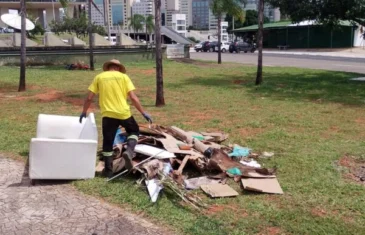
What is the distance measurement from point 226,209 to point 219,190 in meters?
0.47

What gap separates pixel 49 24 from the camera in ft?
224

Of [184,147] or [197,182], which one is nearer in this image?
[197,182]

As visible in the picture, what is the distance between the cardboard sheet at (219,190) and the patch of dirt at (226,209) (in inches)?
10.7

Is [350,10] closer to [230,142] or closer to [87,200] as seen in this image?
[230,142]

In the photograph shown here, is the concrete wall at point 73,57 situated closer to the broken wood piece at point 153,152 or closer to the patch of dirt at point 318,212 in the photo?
the broken wood piece at point 153,152

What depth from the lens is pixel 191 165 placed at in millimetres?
5906

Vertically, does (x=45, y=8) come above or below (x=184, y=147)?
above

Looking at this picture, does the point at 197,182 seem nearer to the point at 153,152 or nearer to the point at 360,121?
the point at 153,152

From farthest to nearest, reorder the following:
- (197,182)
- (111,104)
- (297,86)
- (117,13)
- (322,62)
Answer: (117,13) → (322,62) → (297,86) → (111,104) → (197,182)

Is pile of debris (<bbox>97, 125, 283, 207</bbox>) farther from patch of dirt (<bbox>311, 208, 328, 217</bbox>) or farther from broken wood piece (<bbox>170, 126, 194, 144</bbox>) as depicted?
patch of dirt (<bbox>311, 208, 328, 217</bbox>)

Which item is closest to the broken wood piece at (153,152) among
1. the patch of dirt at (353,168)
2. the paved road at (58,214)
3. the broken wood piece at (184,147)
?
the broken wood piece at (184,147)

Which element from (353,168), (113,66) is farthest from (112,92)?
(353,168)

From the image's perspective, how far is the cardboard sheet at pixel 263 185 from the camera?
5.14 m

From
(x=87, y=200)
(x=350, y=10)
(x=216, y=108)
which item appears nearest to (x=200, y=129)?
(x=216, y=108)
